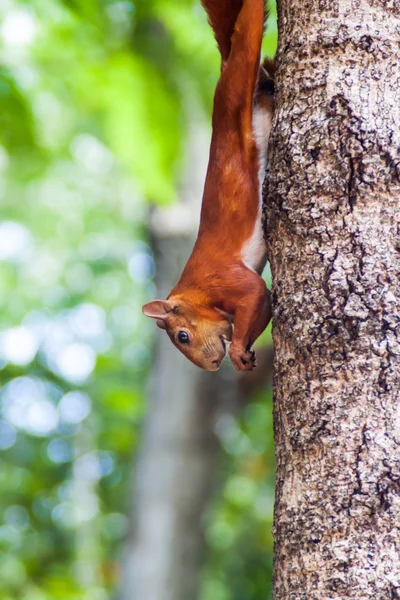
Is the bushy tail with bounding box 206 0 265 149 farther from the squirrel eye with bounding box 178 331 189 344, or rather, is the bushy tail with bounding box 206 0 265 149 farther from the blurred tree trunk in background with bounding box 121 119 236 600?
the blurred tree trunk in background with bounding box 121 119 236 600

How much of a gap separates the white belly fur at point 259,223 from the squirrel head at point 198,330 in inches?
14.4

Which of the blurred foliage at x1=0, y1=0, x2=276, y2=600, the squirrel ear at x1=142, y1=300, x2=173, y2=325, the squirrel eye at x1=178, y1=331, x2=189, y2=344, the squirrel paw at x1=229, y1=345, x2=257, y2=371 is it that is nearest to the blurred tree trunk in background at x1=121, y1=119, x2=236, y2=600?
the blurred foliage at x1=0, y1=0, x2=276, y2=600

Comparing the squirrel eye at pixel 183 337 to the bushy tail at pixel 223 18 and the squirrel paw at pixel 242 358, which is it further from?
the bushy tail at pixel 223 18

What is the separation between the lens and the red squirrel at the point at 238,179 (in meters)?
2.14

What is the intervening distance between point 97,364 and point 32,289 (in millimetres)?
2679

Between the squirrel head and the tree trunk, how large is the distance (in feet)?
3.72

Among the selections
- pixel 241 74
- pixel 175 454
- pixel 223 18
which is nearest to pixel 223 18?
pixel 223 18

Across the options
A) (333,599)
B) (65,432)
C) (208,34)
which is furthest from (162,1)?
(65,432)

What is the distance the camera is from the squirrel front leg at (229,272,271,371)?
2260 mm

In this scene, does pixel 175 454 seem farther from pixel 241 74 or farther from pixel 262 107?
pixel 241 74

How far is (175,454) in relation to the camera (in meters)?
4.63

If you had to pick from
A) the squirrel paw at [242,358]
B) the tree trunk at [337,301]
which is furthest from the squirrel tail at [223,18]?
the squirrel paw at [242,358]

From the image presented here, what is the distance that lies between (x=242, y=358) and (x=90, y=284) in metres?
7.81

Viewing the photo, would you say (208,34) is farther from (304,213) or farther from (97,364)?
(97,364)
